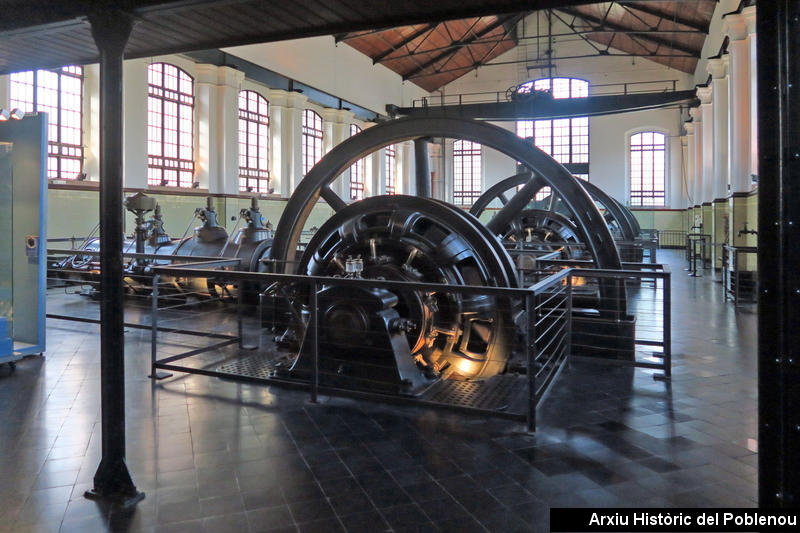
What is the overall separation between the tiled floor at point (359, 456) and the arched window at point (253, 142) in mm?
14074

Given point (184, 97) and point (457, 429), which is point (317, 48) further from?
point (457, 429)

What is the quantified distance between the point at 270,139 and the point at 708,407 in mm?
16724

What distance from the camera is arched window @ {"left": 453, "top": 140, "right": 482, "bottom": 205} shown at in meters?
27.2

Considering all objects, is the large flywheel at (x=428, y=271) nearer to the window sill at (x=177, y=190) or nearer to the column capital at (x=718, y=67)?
the window sill at (x=177, y=190)

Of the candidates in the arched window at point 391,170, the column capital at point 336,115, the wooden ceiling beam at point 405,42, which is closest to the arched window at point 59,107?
the column capital at point 336,115

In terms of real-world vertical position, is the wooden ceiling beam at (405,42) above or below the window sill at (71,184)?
above

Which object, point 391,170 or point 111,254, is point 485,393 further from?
point 391,170

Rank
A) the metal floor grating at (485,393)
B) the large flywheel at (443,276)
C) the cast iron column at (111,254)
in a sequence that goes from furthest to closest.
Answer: the large flywheel at (443,276) → the metal floor grating at (485,393) → the cast iron column at (111,254)

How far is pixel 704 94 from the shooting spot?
1686cm

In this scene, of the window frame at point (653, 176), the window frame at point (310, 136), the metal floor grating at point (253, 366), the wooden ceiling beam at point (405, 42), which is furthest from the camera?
the window frame at point (653, 176)

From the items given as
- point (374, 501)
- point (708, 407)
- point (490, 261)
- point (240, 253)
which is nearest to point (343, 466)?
point (374, 501)

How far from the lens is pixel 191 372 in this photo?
407 cm

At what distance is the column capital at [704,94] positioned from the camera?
16.6m

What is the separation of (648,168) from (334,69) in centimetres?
1357
